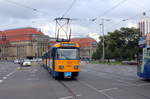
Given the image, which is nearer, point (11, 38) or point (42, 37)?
point (42, 37)

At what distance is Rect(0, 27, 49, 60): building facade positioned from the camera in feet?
452

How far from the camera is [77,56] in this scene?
71.5ft

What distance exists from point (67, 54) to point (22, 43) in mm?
126981

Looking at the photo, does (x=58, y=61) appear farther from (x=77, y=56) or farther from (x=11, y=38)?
(x=11, y=38)

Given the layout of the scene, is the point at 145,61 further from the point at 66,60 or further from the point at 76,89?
the point at 76,89

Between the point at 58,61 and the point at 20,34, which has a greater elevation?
the point at 20,34

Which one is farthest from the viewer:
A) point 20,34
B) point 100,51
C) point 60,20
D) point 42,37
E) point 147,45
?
point 20,34

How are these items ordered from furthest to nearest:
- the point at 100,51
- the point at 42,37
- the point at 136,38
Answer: the point at 42,37
the point at 100,51
the point at 136,38

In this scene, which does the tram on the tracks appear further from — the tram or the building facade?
the building facade

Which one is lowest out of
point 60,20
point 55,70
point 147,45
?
point 55,70

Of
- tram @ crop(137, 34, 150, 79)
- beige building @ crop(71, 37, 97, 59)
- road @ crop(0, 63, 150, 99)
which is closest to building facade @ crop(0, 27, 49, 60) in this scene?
beige building @ crop(71, 37, 97, 59)

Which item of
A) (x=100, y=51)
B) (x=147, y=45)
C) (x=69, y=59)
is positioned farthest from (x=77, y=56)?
(x=100, y=51)

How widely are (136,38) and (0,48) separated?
301 feet

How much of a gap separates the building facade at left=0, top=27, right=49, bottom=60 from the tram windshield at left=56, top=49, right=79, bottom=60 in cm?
10823
